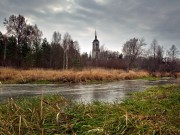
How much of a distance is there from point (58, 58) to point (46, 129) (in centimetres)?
6525

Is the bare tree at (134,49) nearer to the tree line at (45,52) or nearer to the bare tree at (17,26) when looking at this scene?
the tree line at (45,52)

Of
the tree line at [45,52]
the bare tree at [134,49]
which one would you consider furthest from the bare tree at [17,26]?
the bare tree at [134,49]

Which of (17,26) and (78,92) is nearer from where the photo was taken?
(78,92)

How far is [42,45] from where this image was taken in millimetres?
67062

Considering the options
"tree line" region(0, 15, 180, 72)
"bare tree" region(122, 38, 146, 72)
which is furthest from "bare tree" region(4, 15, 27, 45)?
"bare tree" region(122, 38, 146, 72)

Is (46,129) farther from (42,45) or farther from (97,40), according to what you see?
(97,40)

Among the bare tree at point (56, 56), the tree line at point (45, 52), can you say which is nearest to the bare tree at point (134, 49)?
the tree line at point (45, 52)

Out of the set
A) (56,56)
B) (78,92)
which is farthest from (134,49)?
(78,92)

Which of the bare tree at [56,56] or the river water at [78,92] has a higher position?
the bare tree at [56,56]

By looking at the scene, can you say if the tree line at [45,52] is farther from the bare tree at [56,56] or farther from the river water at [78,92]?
the river water at [78,92]

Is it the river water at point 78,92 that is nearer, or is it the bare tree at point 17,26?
the river water at point 78,92

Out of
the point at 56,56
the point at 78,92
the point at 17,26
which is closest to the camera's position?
the point at 78,92

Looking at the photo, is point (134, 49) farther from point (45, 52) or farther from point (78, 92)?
point (78, 92)

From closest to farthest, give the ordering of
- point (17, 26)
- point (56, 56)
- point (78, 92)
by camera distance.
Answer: point (78, 92), point (17, 26), point (56, 56)
